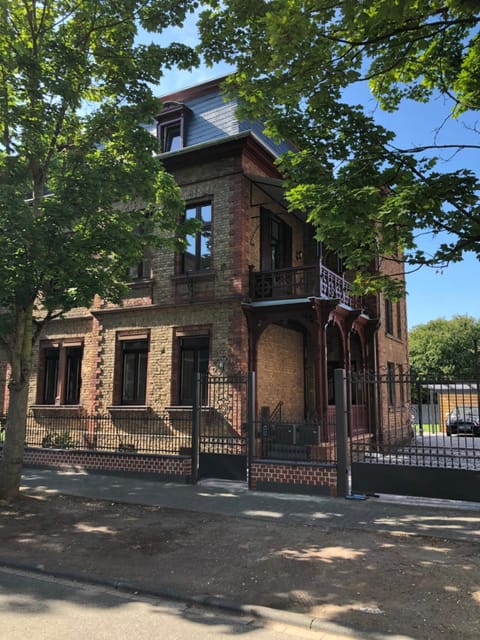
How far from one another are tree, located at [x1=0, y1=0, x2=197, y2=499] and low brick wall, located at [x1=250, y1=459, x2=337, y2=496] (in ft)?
15.5

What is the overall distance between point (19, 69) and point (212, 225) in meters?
6.76

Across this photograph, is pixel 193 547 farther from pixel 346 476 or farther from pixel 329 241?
pixel 329 241

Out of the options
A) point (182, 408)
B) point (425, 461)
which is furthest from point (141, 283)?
point (425, 461)

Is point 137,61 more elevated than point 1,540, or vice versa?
point 137,61

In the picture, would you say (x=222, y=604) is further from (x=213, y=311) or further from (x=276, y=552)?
(x=213, y=311)

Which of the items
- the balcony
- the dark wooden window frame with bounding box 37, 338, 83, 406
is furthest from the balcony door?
the dark wooden window frame with bounding box 37, 338, 83, 406

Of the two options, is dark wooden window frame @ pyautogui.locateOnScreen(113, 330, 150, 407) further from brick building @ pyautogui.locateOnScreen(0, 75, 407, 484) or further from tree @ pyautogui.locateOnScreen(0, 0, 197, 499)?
tree @ pyautogui.locateOnScreen(0, 0, 197, 499)

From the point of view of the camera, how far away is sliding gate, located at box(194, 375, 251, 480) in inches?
425

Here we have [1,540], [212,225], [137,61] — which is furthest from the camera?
[212,225]

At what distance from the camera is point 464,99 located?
8.09 m

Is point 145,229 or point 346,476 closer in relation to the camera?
point 346,476

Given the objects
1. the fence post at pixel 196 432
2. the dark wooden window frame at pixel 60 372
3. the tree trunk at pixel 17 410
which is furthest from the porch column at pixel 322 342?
the dark wooden window frame at pixel 60 372

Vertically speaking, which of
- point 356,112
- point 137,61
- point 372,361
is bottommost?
point 372,361

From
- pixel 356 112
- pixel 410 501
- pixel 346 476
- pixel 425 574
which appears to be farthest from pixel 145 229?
pixel 425 574
